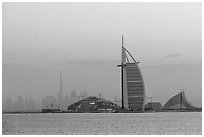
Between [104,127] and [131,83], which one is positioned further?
[131,83]

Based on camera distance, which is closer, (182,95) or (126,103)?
(126,103)

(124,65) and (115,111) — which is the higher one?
(124,65)

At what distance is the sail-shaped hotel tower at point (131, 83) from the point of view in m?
46.6

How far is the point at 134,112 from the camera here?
49.2 m

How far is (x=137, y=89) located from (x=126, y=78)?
5.46ft

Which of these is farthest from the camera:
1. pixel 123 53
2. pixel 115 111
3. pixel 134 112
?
pixel 115 111

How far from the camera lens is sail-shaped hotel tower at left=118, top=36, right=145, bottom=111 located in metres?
46.6

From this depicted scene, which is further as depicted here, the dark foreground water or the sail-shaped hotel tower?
the sail-shaped hotel tower

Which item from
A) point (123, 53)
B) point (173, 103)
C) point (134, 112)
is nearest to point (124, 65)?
point (123, 53)

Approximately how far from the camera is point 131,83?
47375 mm

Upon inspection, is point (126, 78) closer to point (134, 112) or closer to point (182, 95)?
point (134, 112)

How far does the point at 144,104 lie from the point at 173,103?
13.5 ft

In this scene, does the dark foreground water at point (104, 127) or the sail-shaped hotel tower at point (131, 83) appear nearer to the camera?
the dark foreground water at point (104, 127)

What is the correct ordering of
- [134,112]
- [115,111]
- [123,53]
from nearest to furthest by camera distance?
[123,53] < [134,112] < [115,111]
